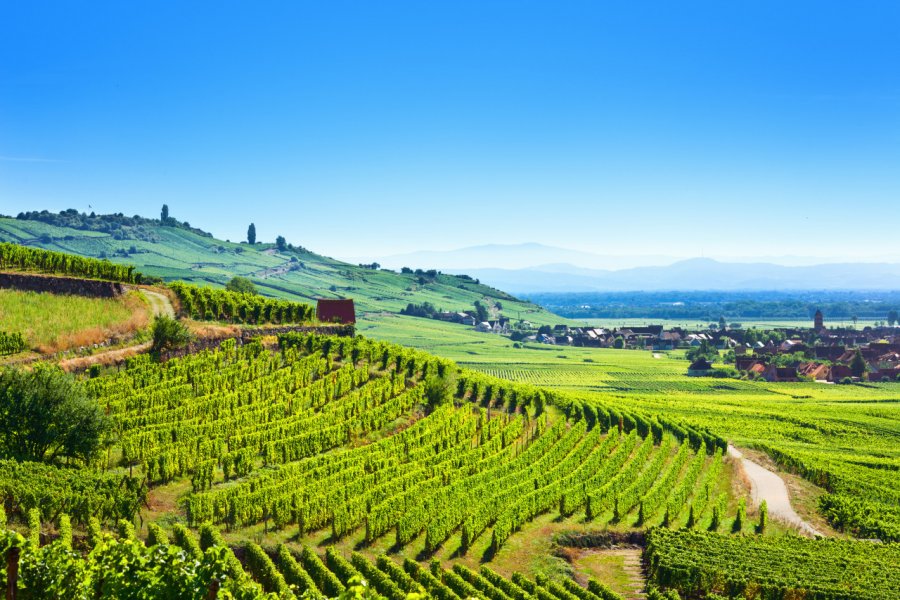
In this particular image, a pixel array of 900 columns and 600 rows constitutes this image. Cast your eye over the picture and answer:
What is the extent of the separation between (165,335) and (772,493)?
157 ft

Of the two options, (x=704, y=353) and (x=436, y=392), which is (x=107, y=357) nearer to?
(x=436, y=392)

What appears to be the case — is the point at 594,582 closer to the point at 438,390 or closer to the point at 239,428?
the point at 239,428

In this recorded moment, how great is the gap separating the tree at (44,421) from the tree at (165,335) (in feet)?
61.2

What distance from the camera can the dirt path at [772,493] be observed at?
4834 cm

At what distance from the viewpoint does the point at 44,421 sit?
1383 inches

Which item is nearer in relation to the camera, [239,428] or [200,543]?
[200,543]

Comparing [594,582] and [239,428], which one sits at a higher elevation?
[239,428]

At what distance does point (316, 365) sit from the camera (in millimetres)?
61500

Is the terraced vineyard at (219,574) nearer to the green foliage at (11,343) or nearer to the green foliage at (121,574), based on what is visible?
the green foliage at (121,574)

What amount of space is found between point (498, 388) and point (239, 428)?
28.6 metres

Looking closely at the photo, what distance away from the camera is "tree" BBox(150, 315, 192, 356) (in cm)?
5500

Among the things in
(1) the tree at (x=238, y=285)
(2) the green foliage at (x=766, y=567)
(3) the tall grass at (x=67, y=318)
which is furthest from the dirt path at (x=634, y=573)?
(1) the tree at (x=238, y=285)

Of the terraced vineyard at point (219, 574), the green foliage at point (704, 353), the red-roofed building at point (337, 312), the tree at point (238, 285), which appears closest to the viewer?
the terraced vineyard at point (219, 574)

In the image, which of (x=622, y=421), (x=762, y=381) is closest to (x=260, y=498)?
(x=622, y=421)
